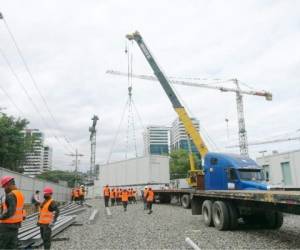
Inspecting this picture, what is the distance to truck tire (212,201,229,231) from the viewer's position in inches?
452

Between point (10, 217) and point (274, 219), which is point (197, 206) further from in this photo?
point (10, 217)

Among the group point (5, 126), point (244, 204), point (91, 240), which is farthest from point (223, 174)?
point (5, 126)

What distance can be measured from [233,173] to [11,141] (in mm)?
35077

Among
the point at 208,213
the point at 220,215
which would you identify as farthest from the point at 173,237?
the point at 208,213

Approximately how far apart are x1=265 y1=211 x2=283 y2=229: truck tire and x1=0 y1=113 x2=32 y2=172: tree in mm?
35437

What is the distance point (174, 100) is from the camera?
26.6 m

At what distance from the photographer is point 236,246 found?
356 inches

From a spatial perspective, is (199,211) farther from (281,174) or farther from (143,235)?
(281,174)

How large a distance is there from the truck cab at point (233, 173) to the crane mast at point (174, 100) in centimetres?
757

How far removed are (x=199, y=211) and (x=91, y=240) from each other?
18.8ft

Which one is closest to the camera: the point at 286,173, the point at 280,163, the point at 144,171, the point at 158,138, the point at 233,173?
the point at 233,173

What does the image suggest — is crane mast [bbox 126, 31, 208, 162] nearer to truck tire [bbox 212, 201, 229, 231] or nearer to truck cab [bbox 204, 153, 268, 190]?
truck cab [bbox 204, 153, 268, 190]

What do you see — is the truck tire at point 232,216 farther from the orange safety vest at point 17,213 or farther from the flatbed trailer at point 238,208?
the orange safety vest at point 17,213

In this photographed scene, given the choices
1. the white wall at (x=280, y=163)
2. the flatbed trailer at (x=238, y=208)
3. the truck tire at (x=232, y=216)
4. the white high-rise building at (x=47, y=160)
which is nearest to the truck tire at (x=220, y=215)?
the flatbed trailer at (x=238, y=208)
